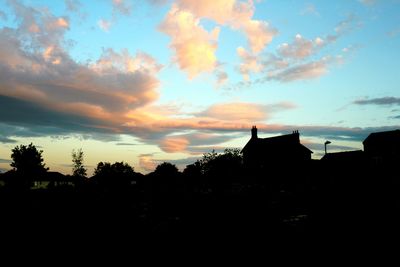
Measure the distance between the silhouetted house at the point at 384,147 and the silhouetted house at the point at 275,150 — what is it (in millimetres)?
11504

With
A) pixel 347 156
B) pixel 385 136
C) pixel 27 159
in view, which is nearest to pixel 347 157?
pixel 347 156

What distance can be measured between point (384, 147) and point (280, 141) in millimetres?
19346

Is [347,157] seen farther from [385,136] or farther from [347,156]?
[385,136]

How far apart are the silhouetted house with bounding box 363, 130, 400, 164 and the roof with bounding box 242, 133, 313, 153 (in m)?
11.6

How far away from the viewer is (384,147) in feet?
189

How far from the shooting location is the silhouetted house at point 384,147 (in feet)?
181

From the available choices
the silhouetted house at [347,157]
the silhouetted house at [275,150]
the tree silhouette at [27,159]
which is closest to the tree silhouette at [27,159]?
the tree silhouette at [27,159]

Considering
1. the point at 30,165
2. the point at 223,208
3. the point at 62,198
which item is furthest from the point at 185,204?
the point at 30,165

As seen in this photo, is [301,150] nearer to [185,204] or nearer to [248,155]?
[248,155]

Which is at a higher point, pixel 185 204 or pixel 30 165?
pixel 30 165

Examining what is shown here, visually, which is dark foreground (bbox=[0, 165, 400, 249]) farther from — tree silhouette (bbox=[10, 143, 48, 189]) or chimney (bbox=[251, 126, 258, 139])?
tree silhouette (bbox=[10, 143, 48, 189])

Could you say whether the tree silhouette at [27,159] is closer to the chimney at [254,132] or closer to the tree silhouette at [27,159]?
the tree silhouette at [27,159]

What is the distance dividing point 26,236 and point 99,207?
8113 millimetres

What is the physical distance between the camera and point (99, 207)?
22000 mm
